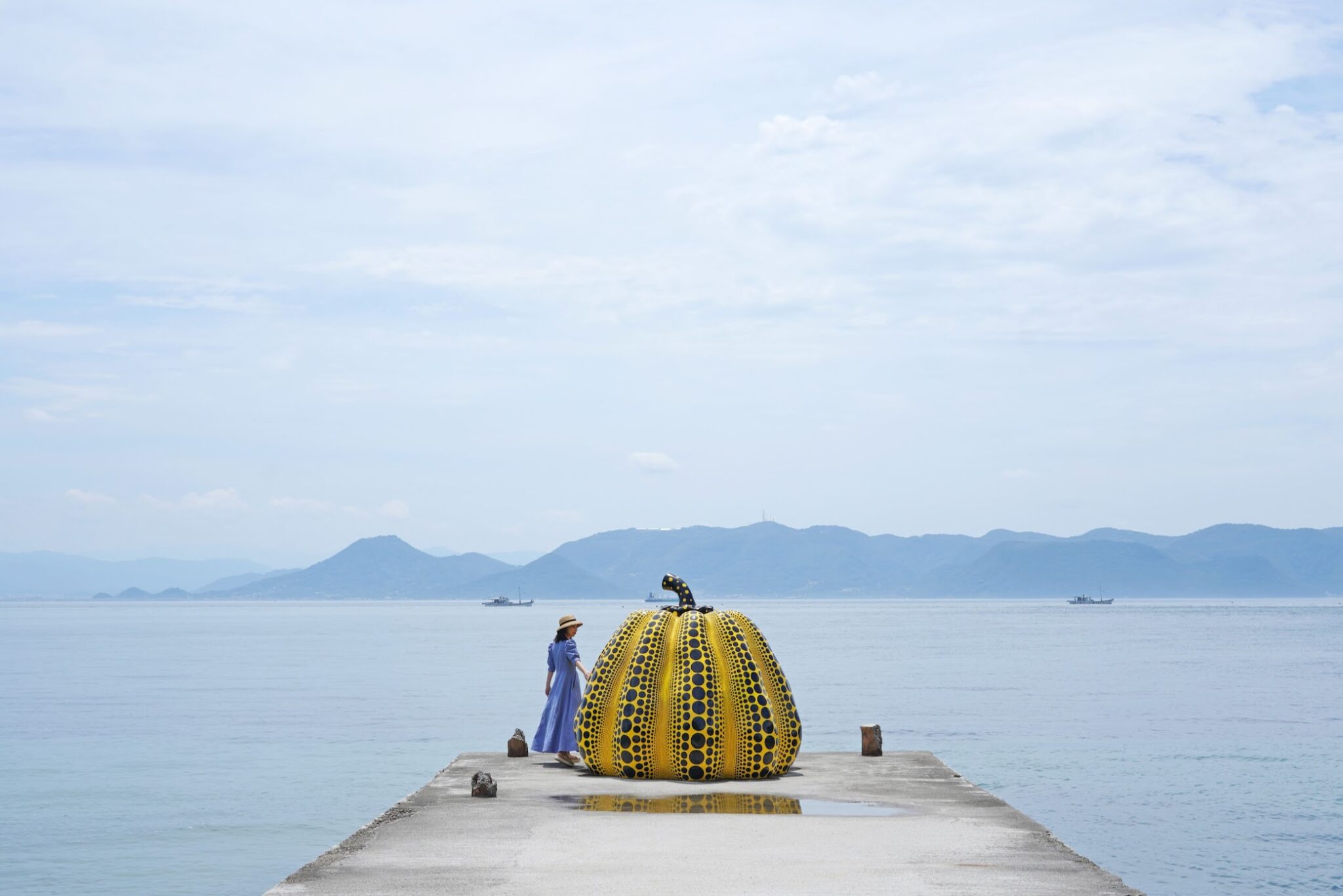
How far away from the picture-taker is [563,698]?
2097 cm

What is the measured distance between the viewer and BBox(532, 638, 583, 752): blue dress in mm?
20531

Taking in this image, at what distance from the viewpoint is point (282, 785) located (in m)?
33.5

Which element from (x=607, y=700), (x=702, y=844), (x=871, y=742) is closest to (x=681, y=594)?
(x=607, y=700)

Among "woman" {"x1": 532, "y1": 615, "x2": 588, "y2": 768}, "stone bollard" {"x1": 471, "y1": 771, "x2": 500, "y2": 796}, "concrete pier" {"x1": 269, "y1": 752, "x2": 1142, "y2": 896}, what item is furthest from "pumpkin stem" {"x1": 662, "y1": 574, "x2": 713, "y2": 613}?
"stone bollard" {"x1": 471, "y1": 771, "x2": 500, "y2": 796}

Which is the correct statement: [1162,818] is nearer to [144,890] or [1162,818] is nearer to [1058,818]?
[1058,818]

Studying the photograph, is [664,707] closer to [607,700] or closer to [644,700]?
[644,700]

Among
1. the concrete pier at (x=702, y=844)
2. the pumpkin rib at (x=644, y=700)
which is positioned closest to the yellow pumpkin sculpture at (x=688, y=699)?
the pumpkin rib at (x=644, y=700)

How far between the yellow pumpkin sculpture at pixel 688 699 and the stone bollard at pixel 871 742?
4.26m

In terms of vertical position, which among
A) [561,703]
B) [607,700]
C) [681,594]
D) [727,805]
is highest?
[681,594]

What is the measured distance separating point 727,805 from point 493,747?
24.2 m

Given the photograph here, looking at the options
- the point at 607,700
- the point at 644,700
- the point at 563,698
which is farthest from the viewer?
the point at 563,698

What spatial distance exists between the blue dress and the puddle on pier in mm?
2695

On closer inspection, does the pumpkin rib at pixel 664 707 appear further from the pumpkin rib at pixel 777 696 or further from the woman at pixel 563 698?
the woman at pixel 563 698

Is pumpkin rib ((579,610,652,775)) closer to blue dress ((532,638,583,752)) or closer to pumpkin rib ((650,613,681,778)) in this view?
pumpkin rib ((650,613,681,778))
